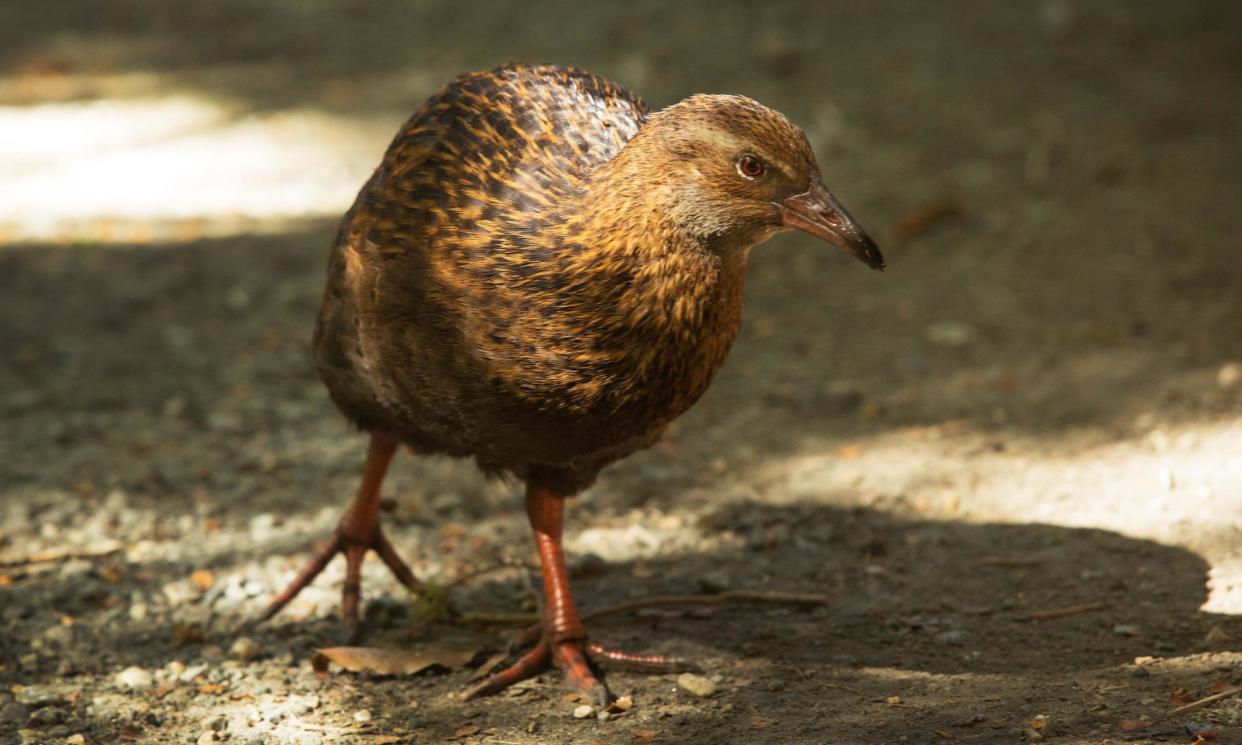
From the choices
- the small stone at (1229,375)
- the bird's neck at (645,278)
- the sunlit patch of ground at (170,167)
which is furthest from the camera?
the sunlit patch of ground at (170,167)

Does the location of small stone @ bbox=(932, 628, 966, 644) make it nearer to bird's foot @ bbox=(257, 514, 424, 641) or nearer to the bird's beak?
the bird's beak

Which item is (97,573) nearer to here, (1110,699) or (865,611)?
(865,611)

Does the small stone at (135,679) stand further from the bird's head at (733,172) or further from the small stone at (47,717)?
the bird's head at (733,172)

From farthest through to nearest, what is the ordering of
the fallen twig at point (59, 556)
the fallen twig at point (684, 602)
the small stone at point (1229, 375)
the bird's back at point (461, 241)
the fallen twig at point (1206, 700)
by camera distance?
the small stone at point (1229, 375) → the fallen twig at point (59, 556) → the fallen twig at point (684, 602) → the bird's back at point (461, 241) → the fallen twig at point (1206, 700)

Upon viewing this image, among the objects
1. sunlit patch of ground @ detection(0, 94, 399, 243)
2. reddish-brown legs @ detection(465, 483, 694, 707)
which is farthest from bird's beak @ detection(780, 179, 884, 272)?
sunlit patch of ground @ detection(0, 94, 399, 243)

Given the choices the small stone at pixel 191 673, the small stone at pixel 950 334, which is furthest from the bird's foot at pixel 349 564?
the small stone at pixel 950 334
